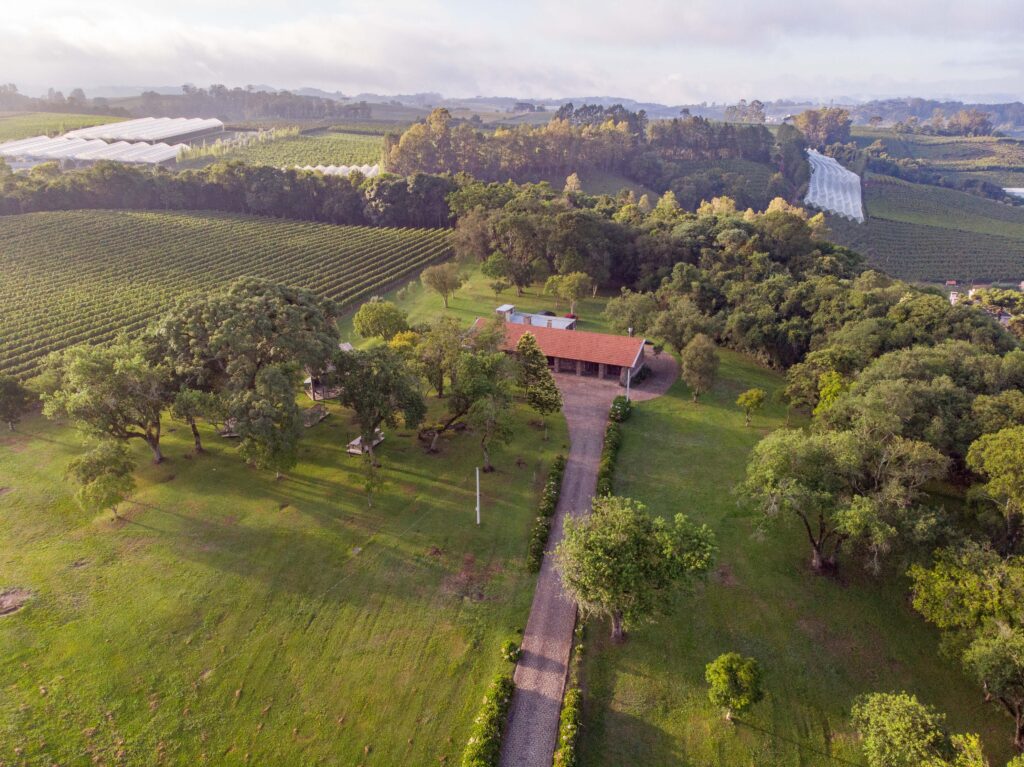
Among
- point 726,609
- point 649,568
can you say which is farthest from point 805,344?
point 649,568

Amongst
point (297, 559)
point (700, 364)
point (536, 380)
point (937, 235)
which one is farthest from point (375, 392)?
point (937, 235)

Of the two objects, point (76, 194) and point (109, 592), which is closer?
point (109, 592)

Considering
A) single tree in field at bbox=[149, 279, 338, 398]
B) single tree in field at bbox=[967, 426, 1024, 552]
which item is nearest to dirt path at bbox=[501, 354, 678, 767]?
single tree in field at bbox=[149, 279, 338, 398]

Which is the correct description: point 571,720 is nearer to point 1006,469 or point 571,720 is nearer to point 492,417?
point 492,417

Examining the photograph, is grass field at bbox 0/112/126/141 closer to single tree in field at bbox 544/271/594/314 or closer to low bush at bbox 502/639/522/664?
single tree in field at bbox 544/271/594/314

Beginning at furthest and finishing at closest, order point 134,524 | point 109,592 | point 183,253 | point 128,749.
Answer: point 183,253 → point 134,524 → point 109,592 → point 128,749

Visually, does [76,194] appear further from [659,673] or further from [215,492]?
[659,673]
